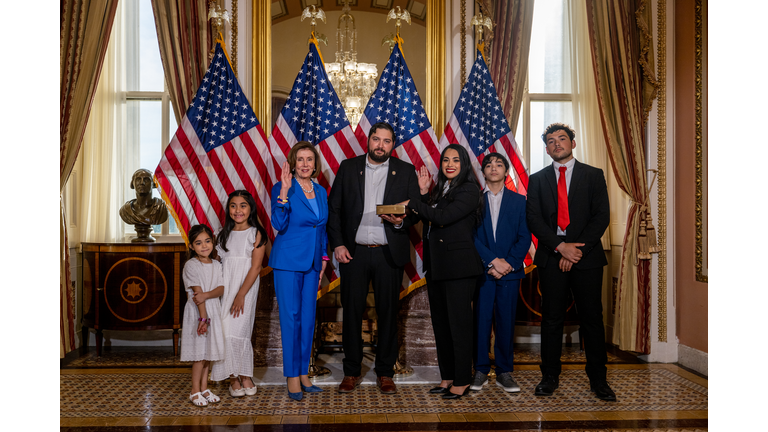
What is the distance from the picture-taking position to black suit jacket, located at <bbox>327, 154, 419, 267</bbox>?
3824 mm

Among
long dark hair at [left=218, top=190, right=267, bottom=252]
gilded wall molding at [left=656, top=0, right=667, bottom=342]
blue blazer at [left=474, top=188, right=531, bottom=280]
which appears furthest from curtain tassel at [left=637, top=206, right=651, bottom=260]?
long dark hair at [left=218, top=190, right=267, bottom=252]

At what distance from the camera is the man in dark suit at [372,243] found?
150 inches

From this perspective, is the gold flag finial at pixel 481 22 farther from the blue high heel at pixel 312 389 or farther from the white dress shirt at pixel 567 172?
the blue high heel at pixel 312 389

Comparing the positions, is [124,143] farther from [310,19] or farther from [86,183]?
[310,19]

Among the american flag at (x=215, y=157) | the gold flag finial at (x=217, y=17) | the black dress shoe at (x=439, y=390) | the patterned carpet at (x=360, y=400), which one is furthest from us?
A: the gold flag finial at (x=217, y=17)

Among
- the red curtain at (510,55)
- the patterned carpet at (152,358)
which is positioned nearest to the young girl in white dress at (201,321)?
the patterned carpet at (152,358)

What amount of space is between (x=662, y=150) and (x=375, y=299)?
9.69 ft

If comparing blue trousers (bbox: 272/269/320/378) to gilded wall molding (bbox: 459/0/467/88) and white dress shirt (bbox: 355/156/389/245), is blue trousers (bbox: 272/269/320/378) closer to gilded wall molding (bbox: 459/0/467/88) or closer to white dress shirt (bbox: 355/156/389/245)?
white dress shirt (bbox: 355/156/389/245)

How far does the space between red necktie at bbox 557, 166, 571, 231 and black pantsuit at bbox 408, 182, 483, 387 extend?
0.62m

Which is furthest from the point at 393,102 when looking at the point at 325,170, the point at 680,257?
the point at 680,257

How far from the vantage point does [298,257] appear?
372cm

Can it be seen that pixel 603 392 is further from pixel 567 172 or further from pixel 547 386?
pixel 567 172

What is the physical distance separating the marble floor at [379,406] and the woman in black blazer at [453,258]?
29 cm

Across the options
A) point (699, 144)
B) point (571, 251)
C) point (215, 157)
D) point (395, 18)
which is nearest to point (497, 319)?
point (571, 251)
